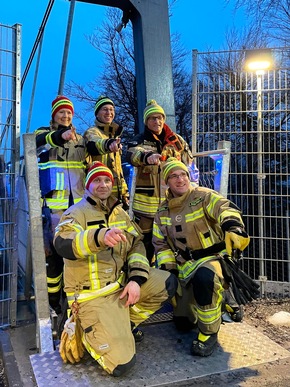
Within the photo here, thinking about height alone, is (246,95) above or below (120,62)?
below

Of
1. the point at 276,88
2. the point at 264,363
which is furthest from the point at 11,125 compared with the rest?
the point at 276,88

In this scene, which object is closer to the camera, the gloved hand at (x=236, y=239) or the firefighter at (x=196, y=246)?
the gloved hand at (x=236, y=239)

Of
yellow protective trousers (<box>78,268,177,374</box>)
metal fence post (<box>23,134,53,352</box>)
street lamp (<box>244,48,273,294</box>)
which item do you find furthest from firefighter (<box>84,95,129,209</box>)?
street lamp (<box>244,48,273,294</box>)

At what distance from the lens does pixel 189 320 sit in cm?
343

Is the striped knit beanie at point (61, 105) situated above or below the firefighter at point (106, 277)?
above

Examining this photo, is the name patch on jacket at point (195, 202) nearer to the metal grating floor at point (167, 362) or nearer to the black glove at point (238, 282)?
the black glove at point (238, 282)

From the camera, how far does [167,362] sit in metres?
2.93

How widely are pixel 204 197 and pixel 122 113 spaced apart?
14.1 metres

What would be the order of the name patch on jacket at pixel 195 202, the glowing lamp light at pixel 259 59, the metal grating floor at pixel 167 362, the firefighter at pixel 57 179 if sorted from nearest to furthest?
the metal grating floor at pixel 167 362 → the name patch on jacket at pixel 195 202 → the firefighter at pixel 57 179 → the glowing lamp light at pixel 259 59

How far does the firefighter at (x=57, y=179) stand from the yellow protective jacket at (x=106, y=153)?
0.42 feet

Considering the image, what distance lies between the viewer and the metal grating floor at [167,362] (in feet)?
8.81

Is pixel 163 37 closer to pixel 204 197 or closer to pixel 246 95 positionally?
pixel 246 95

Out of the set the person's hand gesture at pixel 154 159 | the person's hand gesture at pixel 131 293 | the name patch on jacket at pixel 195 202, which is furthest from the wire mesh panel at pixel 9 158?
the name patch on jacket at pixel 195 202

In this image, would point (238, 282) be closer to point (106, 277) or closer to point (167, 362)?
point (167, 362)
